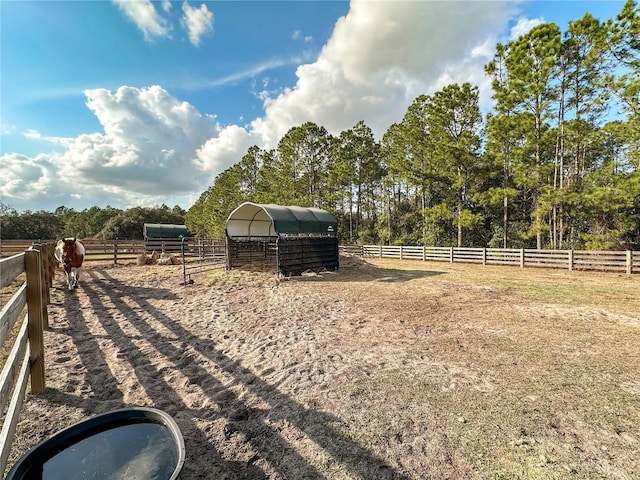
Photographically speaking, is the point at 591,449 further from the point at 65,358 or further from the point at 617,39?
the point at 617,39

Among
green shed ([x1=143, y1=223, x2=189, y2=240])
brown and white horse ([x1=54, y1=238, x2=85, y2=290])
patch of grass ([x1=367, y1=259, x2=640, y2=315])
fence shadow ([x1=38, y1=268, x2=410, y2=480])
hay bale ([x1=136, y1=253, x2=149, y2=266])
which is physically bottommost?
fence shadow ([x1=38, y1=268, x2=410, y2=480])

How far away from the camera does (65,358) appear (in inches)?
165

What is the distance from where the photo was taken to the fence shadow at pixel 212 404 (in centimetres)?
237

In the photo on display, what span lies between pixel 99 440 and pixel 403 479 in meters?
2.08

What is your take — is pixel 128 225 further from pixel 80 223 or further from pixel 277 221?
pixel 277 221

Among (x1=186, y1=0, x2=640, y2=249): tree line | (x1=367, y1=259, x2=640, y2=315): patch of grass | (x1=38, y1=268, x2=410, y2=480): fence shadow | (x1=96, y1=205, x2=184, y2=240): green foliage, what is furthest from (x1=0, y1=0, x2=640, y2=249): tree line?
(x1=96, y1=205, x2=184, y2=240): green foliage

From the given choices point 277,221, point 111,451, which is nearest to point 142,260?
point 277,221

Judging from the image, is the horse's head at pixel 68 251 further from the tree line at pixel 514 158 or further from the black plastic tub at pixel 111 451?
the tree line at pixel 514 158

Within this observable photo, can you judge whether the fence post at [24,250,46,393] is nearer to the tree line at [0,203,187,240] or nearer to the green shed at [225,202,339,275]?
the green shed at [225,202,339,275]

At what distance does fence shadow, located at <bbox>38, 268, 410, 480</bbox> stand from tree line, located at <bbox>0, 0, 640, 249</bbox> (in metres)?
18.6

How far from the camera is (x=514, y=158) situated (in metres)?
18.2

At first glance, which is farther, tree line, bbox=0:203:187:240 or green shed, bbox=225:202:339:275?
tree line, bbox=0:203:187:240

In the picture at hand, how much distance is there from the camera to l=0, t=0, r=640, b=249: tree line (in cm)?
1517

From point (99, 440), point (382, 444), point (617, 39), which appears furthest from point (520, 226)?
point (99, 440)
